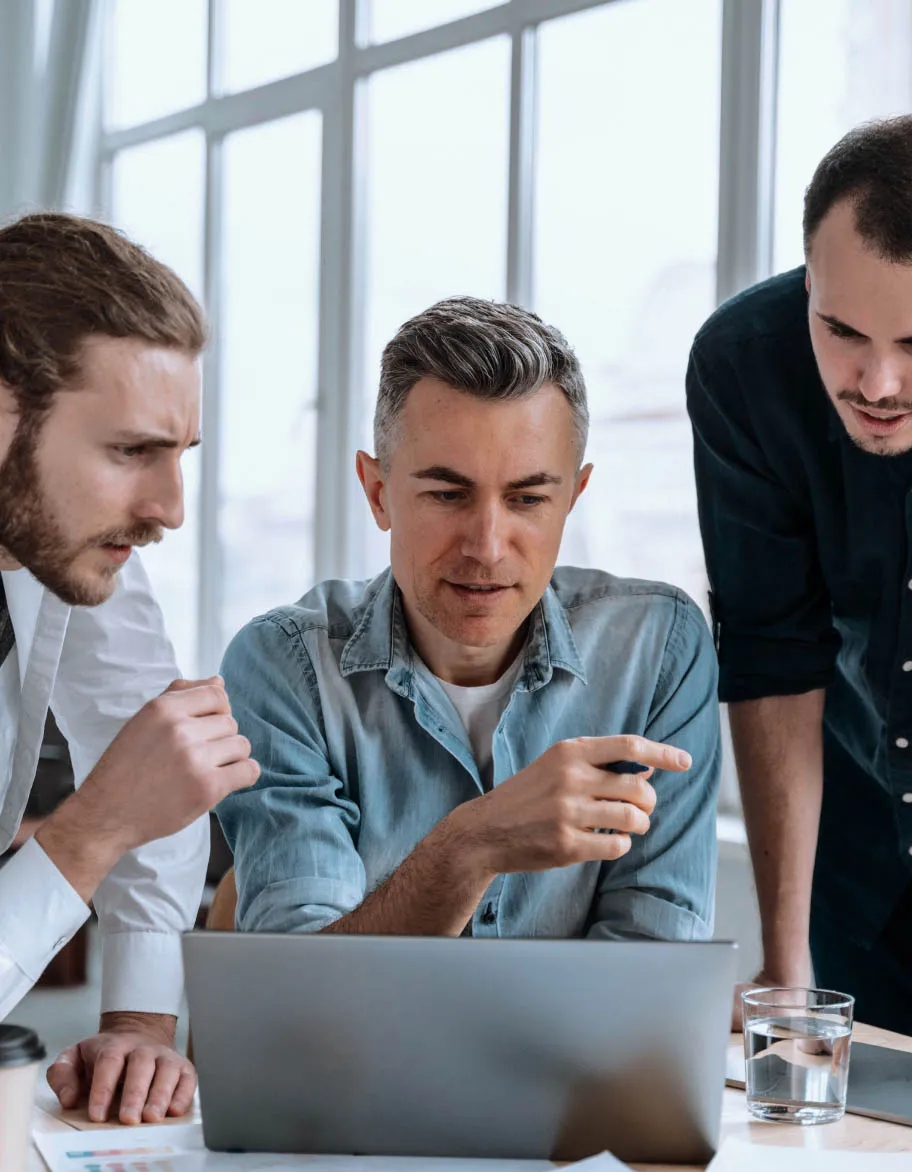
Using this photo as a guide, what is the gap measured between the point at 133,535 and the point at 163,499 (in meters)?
A: 0.05

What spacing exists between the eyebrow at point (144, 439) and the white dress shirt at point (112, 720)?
28 cm

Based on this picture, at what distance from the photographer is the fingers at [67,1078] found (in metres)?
1.28

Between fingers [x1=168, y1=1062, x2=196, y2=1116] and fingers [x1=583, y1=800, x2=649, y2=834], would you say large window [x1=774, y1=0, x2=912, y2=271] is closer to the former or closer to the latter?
fingers [x1=583, y1=800, x2=649, y2=834]

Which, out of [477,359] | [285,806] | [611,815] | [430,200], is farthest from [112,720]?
[430,200]

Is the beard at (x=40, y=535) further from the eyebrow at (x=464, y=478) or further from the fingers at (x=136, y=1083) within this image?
the fingers at (x=136, y=1083)

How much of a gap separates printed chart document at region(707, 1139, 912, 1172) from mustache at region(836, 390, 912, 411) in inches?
29.5

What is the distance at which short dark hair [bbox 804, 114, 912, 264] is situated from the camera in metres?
1.50

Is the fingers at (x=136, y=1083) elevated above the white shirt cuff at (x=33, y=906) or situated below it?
below

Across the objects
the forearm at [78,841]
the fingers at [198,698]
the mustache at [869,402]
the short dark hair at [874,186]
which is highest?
the short dark hair at [874,186]

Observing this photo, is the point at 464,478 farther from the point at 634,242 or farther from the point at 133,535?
the point at 634,242

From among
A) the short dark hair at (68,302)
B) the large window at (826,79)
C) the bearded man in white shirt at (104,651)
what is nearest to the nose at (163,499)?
the bearded man in white shirt at (104,651)

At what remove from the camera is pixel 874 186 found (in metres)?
1.54

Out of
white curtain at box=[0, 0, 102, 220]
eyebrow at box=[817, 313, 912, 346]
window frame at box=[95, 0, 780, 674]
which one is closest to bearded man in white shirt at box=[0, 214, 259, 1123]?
eyebrow at box=[817, 313, 912, 346]

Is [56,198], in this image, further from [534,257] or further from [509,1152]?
[509,1152]
